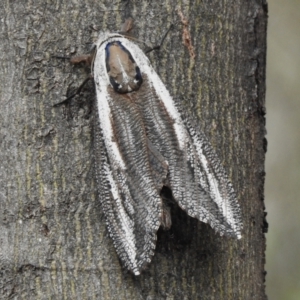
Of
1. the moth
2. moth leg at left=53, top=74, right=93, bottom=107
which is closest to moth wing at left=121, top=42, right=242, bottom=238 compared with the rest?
the moth

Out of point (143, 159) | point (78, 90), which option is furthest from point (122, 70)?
point (143, 159)

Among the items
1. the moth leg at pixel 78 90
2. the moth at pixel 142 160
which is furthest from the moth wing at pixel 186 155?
the moth leg at pixel 78 90

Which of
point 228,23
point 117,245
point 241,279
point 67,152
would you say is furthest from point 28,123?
point 241,279

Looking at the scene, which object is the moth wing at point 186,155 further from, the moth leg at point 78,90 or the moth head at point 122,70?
the moth leg at point 78,90

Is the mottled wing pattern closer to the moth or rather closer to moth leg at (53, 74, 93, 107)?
the moth

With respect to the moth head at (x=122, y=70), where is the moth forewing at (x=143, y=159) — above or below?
below

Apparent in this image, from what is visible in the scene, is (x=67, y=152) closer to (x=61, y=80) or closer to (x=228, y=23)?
(x=61, y=80)

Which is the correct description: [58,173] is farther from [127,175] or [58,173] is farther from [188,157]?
[188,157]
